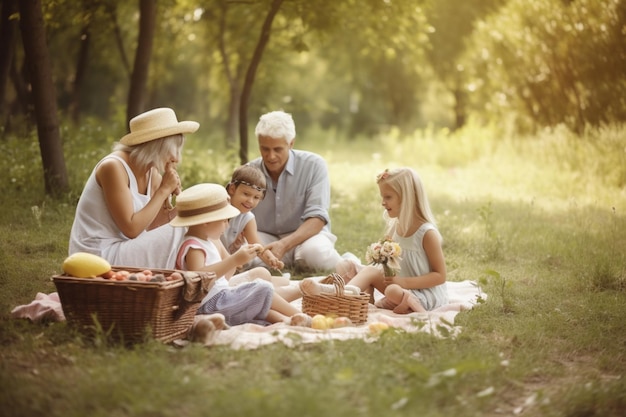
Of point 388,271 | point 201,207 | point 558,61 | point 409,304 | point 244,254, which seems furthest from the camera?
point 558,61

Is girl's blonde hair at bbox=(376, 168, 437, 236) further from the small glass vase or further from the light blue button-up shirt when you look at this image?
the light blue button-up shirt

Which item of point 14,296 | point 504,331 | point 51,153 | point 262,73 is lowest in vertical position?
point 504,331

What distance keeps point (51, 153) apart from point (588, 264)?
682cm

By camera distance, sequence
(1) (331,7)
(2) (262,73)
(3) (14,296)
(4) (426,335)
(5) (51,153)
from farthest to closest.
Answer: (2) (262,73), (1) (331,7), (5) (51,153), (3) (14,296), (4) (426,335)

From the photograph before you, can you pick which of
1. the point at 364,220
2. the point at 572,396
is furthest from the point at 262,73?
the point at 572,396

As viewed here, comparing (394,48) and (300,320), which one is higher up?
(394,48)

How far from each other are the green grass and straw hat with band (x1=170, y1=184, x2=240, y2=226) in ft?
3.67

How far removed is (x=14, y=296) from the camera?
6.26 metres

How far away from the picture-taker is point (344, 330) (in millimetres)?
5523

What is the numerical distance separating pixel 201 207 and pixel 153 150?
736 millimetres

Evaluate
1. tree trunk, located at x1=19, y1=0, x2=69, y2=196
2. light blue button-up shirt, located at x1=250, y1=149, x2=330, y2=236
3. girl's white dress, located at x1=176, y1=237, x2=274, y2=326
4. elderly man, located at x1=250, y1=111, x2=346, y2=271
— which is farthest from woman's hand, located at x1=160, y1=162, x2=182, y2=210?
tree trunk, located at x1=19, y1=0, x2=69, y2=196

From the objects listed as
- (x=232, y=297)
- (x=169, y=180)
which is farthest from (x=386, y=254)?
(x=169, y=180)

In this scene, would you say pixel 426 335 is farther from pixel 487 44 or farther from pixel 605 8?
pixel 487 44

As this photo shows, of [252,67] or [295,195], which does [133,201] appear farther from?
[252,67]
